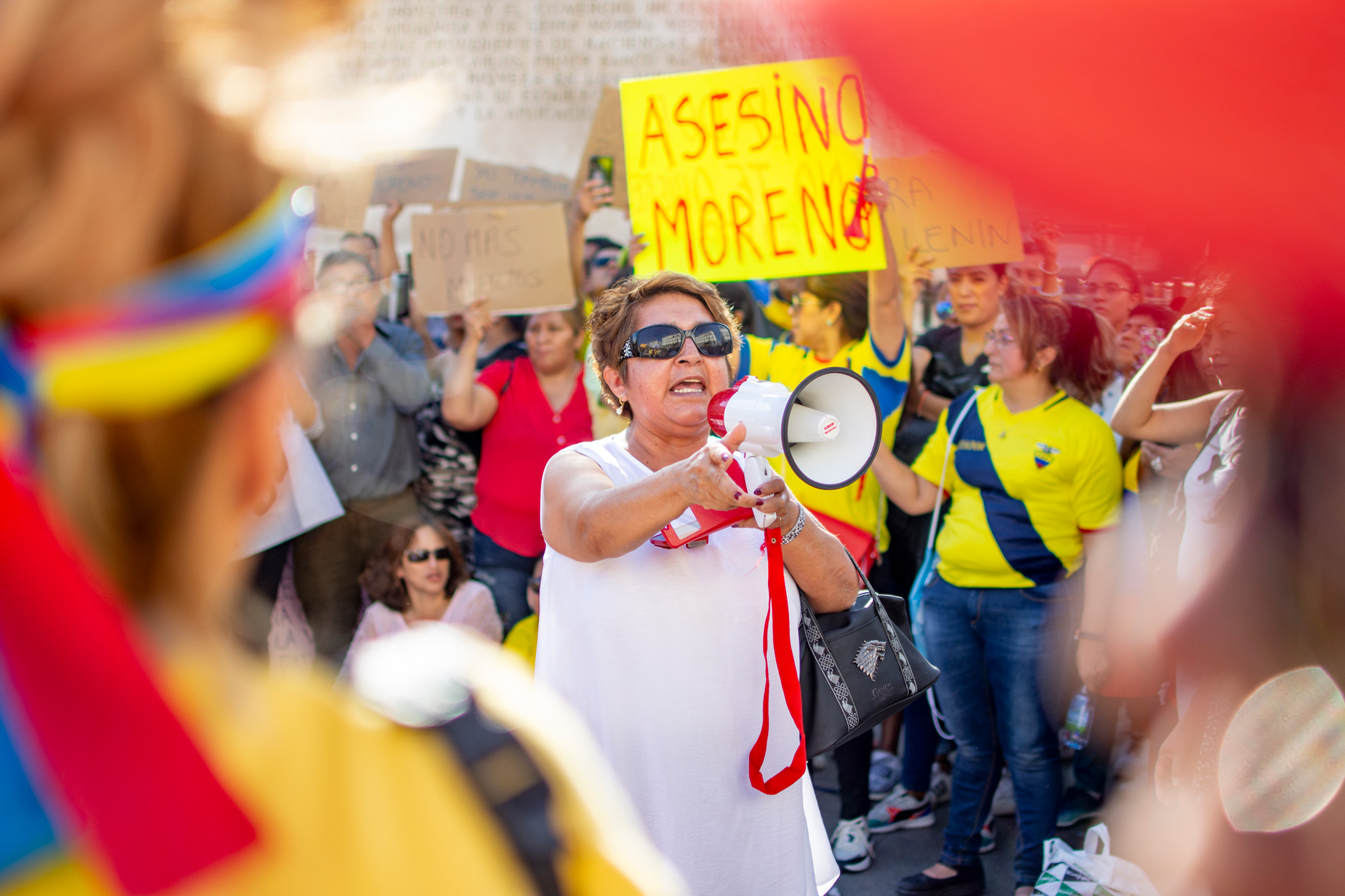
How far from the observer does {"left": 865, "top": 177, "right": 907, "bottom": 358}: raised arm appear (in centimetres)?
388

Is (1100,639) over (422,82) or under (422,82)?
under

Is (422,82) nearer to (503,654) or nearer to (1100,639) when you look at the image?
(503,654)

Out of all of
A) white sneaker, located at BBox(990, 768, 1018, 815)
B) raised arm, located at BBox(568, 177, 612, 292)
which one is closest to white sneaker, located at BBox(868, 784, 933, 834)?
white sneaker, located at BBox(990, 768, 1018, 815)

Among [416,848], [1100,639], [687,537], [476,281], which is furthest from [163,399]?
[476,281]

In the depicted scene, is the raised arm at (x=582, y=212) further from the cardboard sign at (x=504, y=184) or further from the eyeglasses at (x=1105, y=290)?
the eyeglasses at (x=1105, y=290)

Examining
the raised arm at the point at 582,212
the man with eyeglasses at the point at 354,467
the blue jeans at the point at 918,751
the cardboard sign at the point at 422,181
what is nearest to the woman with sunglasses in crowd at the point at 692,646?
the blue jeans at the point at 918,751

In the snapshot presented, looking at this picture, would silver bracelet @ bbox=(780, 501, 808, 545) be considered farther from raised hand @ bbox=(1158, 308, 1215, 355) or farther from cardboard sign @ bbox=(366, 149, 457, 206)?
cardboard sign @ bbox=(366, 149, 457, 206)

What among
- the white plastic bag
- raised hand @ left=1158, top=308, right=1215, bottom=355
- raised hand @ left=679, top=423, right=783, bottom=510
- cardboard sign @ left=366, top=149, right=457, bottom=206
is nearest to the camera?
raised hand @ left=679, top=423, right=783, bottom=510

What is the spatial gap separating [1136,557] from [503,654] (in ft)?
11.4

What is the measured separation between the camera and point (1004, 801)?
4512 millimetres

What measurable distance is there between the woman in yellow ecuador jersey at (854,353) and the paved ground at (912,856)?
1.16 m

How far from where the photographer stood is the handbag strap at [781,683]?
2.12 metres

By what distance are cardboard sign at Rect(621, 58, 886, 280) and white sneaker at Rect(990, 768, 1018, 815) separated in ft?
7.95

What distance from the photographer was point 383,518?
4531mm
